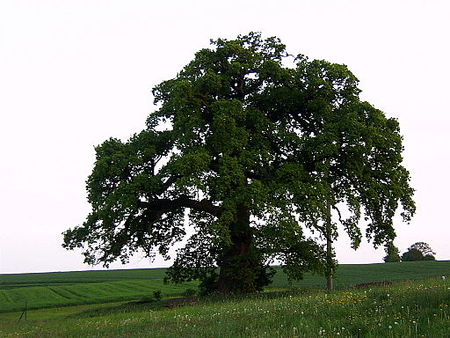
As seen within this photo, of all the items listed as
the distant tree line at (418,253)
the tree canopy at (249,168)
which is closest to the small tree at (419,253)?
the distant tree line at (418,253)

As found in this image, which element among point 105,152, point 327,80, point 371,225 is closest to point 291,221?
point 371,225

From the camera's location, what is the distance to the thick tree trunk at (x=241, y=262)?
2881 centimetres

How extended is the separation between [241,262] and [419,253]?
92.5m

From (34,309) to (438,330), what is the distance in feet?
148

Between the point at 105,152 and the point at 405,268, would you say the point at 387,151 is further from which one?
the point at 405,268

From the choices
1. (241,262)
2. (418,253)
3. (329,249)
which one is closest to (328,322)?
(241,262)

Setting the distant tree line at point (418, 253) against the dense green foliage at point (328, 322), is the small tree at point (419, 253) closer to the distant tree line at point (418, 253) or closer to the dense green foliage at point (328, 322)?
the distant tree line at point (418, 253)

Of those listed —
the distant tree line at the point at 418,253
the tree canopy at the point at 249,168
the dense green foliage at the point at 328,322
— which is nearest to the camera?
the dense green foliage at the point at 328,322

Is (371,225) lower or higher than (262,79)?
lower

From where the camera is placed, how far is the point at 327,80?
103 feet

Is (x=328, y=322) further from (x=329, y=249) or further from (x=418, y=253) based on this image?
(x=418, y=253)

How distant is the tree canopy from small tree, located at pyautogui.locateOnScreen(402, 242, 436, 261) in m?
85.4

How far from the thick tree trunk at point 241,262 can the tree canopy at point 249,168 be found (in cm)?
7

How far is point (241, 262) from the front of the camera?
29109 millimetres
